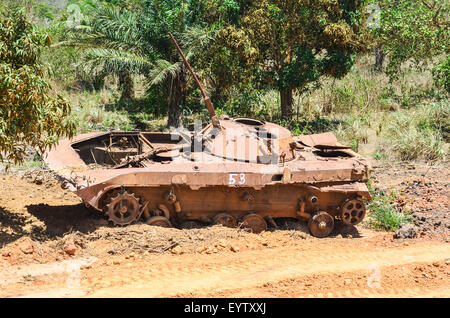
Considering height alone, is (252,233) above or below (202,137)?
below

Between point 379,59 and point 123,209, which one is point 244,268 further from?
point 379,59

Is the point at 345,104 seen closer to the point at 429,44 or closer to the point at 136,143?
the point at 429,44

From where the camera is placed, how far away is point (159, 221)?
880 cm

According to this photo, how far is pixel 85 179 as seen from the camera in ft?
26.8

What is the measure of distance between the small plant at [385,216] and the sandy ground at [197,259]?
Answer: 0.26 metres

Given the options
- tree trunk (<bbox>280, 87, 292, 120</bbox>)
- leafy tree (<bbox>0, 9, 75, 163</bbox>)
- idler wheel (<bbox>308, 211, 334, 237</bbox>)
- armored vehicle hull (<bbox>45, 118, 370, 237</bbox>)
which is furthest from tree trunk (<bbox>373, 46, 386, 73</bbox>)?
leafy tree (<bbox>0, 9, 75, 163</bbox>)

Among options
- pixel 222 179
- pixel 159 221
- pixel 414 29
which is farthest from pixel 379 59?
pixel 159 221

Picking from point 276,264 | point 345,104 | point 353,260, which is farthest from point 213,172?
point 345,104

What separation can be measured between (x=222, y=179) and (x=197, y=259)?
1425mm

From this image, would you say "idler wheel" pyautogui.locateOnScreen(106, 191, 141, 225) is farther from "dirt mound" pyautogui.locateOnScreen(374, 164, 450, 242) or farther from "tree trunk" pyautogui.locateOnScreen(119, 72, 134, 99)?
"tree trunk" pyautogui.locateOnScreen(119, 72, 134, 99)

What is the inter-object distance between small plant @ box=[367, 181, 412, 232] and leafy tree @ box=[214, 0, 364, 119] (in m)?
5.57

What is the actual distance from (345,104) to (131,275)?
12.7m
